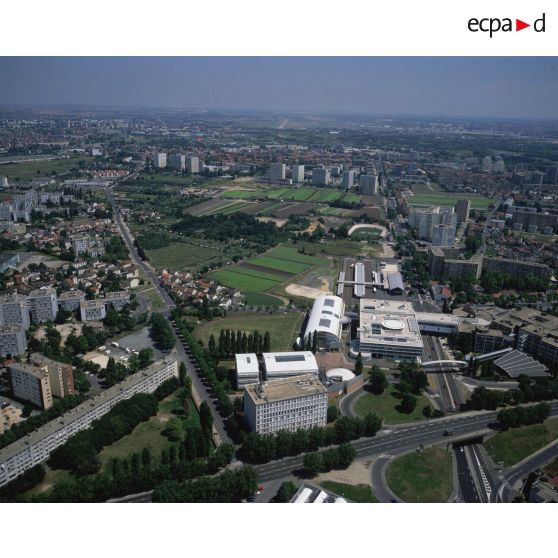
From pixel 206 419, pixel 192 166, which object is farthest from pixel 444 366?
pixel 192 166

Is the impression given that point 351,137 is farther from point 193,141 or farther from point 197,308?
point 197,308

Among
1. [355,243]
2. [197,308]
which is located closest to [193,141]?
[355,243]

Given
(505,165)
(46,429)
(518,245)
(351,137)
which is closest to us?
(46,429)

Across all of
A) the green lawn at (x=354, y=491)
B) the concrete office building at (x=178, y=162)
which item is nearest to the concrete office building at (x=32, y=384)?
the green lawn at (x=354, y=491)

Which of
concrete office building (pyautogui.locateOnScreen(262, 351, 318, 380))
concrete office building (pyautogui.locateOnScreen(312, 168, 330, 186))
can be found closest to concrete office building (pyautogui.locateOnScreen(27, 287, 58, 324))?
concrete office building (pyautogui.locateOnScreen(262, 351, 318, 380))

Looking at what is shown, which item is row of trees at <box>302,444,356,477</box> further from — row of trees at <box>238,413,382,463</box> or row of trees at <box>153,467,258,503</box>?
row of trees at <box>153,467,258,503</box>

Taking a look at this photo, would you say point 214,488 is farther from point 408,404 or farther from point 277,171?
point 277,171

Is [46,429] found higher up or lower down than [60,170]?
lower down
